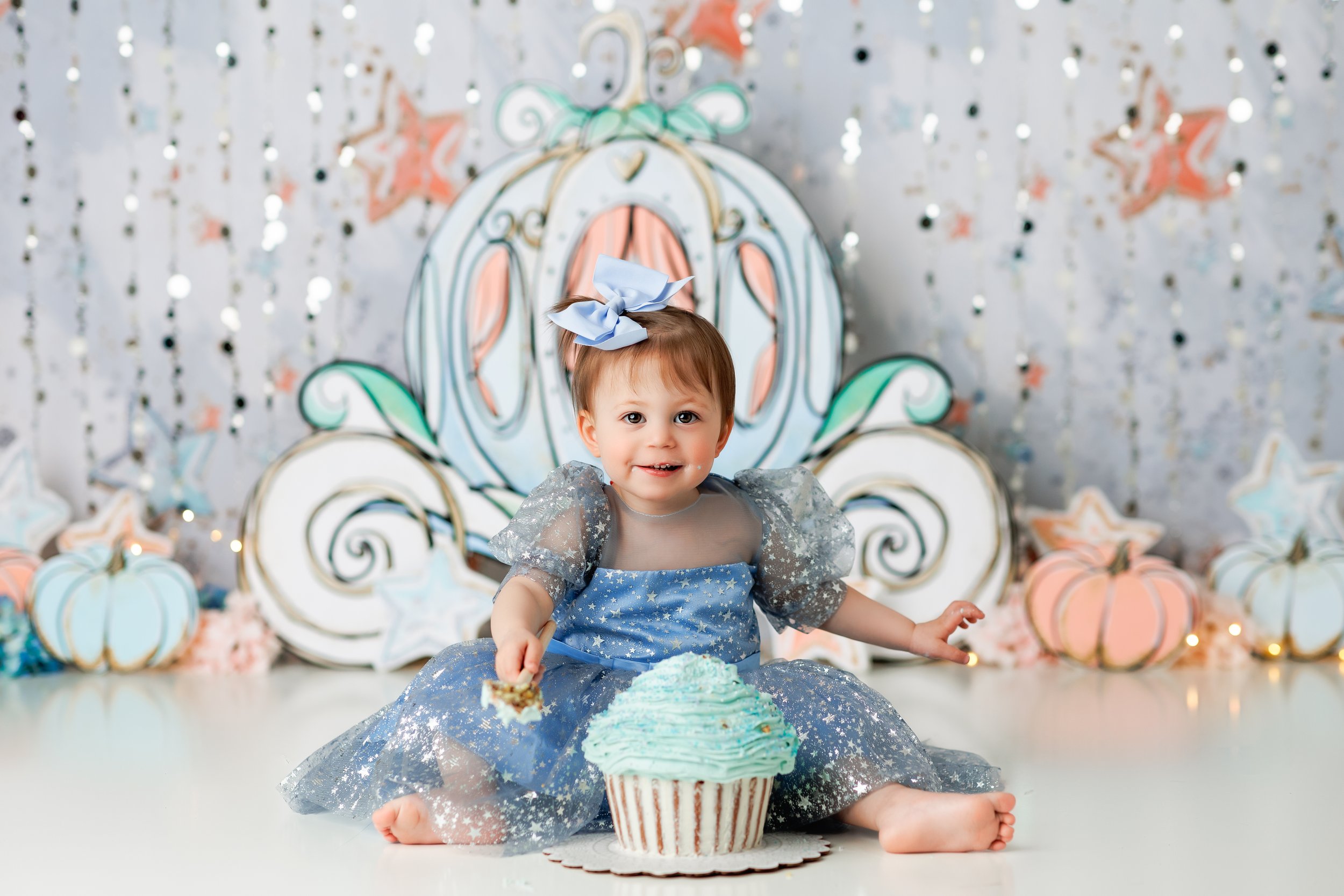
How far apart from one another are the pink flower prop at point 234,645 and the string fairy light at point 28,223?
2.44 ft

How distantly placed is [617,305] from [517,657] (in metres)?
0.48

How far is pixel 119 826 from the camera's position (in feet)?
5.09

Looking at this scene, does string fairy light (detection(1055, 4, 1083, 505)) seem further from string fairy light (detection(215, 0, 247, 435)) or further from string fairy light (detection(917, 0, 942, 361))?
string fairy light (detection(215, 0, 247, 435))

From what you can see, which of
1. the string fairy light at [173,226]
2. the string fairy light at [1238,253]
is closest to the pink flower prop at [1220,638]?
the string fairy light at [1238,253]

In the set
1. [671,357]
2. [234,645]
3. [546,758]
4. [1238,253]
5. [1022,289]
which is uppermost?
[1238,253]

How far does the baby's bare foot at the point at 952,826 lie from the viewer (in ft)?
4.57

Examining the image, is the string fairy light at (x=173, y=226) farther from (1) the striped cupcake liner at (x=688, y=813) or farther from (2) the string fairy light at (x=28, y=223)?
(1) the striped cupcake liner at (x=688, y=813)

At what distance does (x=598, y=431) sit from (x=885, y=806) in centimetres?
58

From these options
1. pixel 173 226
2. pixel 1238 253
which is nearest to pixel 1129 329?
pixel 1238 253

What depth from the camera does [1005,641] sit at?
2895mm

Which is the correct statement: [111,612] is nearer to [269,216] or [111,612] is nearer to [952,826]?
[269,216]

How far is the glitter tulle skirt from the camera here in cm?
147

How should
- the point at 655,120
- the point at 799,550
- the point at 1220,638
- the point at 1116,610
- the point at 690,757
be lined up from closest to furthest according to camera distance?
the point at 690,757 < the point at 799,550 < the point at 1116,610 < the point at 1220,638 < the point at 655,120

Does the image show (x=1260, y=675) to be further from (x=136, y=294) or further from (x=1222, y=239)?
(x=136, y=294)
